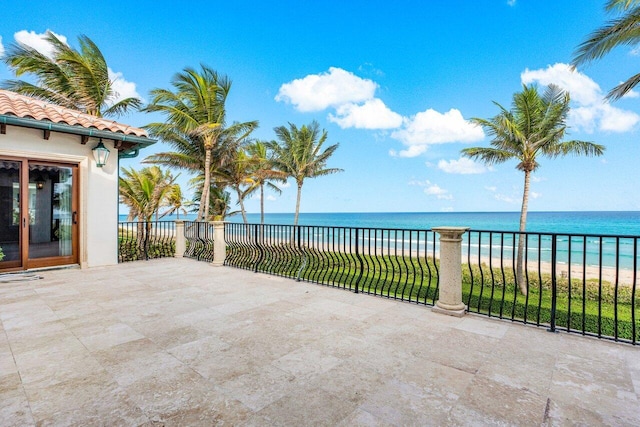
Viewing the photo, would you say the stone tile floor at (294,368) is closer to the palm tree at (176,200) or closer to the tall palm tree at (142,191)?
the tall palm tree at (142,191)

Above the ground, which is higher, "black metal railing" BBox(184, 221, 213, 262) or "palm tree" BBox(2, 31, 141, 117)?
"palm tree" BBox(2, 31, 141, 117)

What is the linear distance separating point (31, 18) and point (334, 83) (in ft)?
44.7

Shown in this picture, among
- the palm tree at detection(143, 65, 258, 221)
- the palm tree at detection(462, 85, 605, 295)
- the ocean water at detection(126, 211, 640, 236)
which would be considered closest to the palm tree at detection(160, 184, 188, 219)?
the palm tree at detection(143, 65, 258, 221)

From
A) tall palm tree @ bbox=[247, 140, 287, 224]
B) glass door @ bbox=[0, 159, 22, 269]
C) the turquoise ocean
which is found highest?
tall palm tree @ bbox=[247, 140, 287, 224]

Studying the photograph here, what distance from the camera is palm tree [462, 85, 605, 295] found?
1139 centimetres

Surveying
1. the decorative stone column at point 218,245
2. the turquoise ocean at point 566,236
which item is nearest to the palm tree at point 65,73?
the decorative stone column at point 218,245

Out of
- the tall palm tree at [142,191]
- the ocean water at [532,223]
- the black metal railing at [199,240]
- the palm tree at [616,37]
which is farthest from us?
the ocean water at [532,223]

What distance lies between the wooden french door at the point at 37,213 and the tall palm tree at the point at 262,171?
10944 mm

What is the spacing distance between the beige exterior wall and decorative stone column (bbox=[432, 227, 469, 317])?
21.8ft

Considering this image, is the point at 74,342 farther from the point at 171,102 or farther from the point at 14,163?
the point at 171,102

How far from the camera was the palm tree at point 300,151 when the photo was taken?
18.4 metres

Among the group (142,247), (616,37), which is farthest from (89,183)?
(616,37)

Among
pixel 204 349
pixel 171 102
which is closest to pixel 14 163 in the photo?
pixel 204 349

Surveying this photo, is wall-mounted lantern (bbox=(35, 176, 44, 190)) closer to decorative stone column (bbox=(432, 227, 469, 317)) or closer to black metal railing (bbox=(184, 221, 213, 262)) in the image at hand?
black metal railing (bbox=(184, 221, 213, 262))
